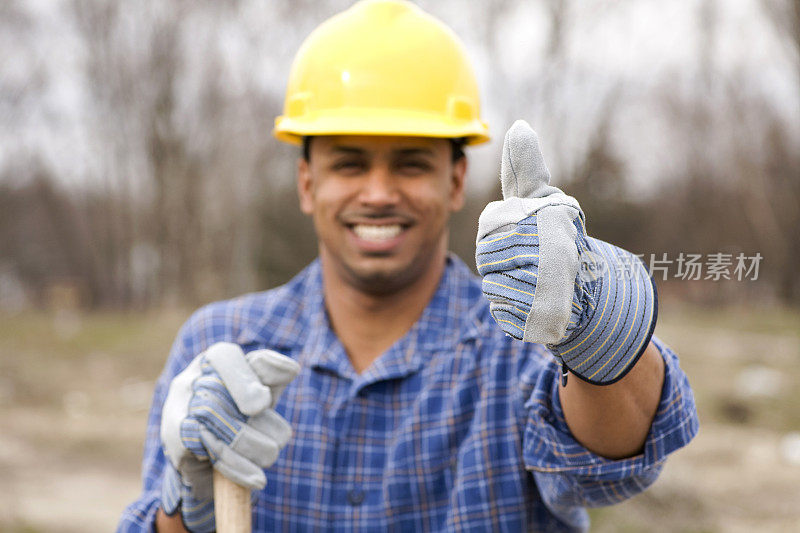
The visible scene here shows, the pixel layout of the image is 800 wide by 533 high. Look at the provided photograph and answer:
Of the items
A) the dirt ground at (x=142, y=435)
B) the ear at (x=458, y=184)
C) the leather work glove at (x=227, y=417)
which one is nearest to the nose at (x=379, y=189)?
the ear at (x=458, y=184)

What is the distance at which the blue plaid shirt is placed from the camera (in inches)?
74.9

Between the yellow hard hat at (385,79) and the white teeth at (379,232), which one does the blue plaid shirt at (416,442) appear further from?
the yellow hard hat at (385,79)

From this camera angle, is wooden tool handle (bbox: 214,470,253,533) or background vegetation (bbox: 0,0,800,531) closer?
wooden tool handle (bbox: 214,470,253,533)

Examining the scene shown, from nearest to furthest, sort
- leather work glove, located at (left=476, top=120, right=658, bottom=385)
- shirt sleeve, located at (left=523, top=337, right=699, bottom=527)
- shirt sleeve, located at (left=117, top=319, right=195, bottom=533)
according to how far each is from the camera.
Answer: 1. leather work glove, located at (left=476, top=120, right=658, bottom=385)
2. shirt sleeve, located at (left=523, top=337, right=699, bottom=527)
3. shirt sleeve, located at (left=117, top=319, right=195, bottom=533)

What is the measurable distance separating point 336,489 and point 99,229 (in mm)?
14791

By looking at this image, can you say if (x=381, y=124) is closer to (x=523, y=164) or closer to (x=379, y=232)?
(x=379, y=232)

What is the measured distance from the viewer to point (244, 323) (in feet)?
7.48

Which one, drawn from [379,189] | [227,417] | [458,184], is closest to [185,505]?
[227,417]

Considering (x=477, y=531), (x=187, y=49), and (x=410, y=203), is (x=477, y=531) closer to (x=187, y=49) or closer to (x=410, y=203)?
(x=410, y=203)

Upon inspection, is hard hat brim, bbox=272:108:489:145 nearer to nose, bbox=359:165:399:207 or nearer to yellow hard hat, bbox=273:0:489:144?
yellow hard hat, bbox=273:0:489:144

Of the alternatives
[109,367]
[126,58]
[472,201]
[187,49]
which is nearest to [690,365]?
[472,201]

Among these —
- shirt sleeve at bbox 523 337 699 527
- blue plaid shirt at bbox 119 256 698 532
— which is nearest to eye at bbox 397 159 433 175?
blue plaid shirt at bbox 119 256 698 532

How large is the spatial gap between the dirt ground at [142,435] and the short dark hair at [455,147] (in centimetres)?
287

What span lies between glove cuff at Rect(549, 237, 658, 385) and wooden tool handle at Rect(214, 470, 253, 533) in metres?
0.88
